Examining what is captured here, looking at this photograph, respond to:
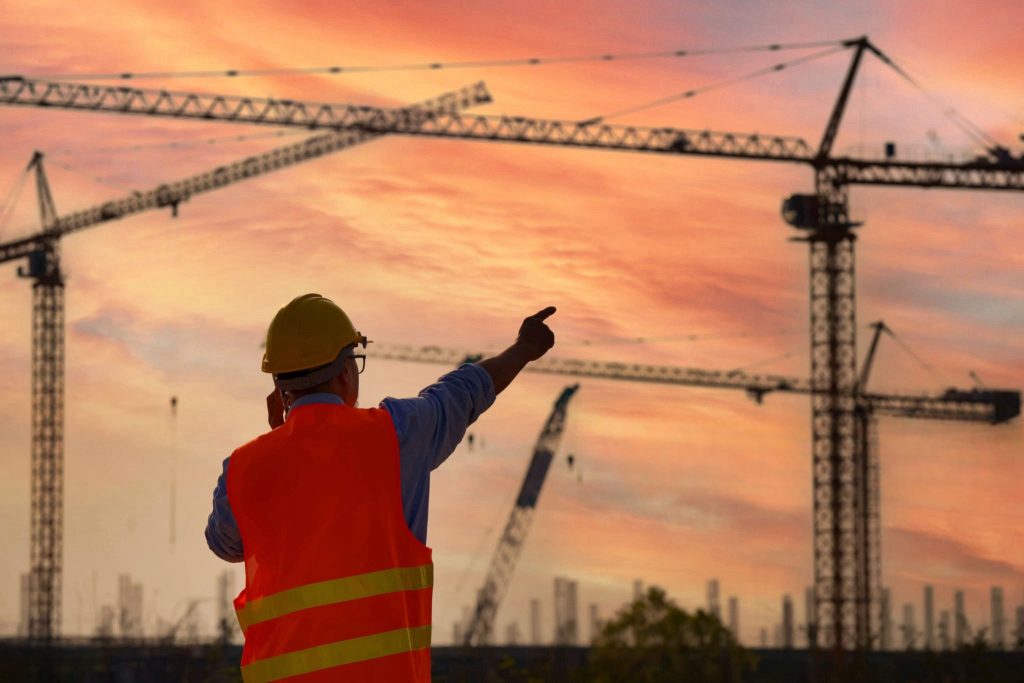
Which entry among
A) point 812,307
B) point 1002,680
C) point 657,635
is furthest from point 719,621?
point 1002,680

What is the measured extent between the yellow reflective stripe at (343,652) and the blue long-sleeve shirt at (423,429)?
28 centimetres

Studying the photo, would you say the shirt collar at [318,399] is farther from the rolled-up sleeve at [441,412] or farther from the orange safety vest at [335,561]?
the rolled-up sleeve at [441,412]

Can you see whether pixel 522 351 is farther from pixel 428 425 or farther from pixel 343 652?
pixel 343 652

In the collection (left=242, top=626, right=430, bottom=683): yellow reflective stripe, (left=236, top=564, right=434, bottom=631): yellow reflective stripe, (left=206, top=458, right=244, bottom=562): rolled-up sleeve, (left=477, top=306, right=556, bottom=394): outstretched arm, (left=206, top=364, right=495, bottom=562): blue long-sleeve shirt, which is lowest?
(left=242, top=626, right=430, bottom=683): yellow reflective stripe

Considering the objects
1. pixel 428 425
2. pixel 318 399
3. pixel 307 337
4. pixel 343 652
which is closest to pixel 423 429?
pixel 428 425

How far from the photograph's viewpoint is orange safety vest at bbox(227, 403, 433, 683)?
491 cm


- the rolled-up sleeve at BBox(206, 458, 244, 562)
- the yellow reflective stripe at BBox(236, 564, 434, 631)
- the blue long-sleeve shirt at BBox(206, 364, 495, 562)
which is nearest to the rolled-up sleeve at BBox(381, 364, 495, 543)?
the blue long-sleeve shirt at BBox(206, 364, 495, 562)

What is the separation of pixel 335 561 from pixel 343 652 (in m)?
0.25

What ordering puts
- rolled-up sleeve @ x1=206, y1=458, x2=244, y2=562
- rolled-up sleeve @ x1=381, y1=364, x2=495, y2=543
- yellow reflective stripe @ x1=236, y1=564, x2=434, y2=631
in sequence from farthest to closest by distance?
rolled-up sleeve @ x1=206, y1=458, x2=244, y2=562 < rolled-up sleeve @ x1=381, y1=364, x2=495, y2=543 < yellow reflective stripe @ x1=236, y1=564, x2=434, y2=631

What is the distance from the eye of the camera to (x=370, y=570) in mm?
4906

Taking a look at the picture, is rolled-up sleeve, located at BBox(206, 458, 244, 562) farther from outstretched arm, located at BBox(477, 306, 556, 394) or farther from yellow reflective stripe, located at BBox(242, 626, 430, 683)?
outstretched arm, located at BBox(477, 306, 556, 394)

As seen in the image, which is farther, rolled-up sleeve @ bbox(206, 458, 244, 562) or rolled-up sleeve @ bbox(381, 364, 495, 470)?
rolled-up sleeve @ bbox(206, 458, 244, 562)

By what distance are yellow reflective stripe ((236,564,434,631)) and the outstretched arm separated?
2.09 feet

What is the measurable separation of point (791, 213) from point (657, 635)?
30912 millimetres
